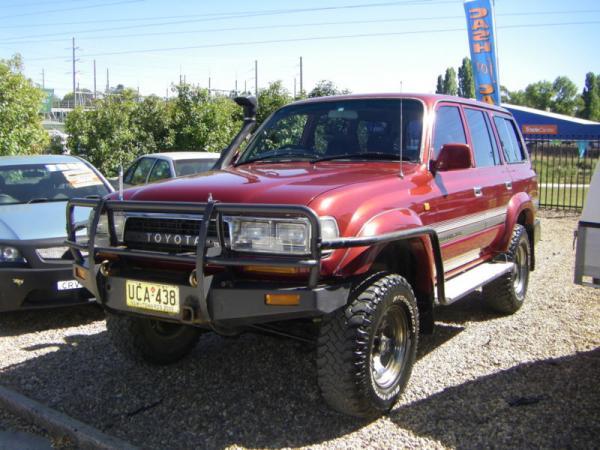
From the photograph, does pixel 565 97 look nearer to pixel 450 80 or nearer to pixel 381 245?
pixel 450 80

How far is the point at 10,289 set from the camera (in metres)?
5.40

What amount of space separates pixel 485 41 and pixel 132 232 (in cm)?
1253

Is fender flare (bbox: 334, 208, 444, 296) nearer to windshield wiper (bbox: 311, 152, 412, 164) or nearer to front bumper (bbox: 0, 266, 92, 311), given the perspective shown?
windshield wiper (bbox: 311, 152, 412, 164)

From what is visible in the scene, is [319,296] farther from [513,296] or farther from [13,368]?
[513,296]

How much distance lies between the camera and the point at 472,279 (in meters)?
4.90

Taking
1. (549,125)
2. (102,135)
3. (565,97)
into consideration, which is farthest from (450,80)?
(102,135)

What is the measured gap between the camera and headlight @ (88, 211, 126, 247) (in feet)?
12.9

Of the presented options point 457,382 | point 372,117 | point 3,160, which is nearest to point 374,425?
point 457,382

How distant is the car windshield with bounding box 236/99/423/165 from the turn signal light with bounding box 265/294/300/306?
63.4 inches

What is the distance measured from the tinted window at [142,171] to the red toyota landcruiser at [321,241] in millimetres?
5878

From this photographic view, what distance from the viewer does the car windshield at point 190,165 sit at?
10.2 m

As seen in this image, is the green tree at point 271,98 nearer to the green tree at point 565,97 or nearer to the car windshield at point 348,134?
the car windshield at point 348,134

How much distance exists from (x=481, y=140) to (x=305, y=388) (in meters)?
2.84

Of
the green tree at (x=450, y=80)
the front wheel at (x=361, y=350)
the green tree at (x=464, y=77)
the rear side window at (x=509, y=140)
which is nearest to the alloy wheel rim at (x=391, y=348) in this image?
the front wheel at (x=361, y=350)
